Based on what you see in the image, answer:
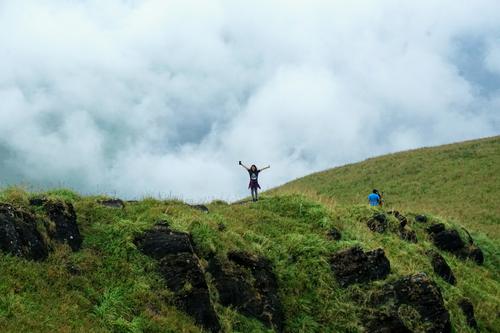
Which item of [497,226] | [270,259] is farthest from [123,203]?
[497,226]

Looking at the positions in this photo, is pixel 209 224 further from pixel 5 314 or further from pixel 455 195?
pixel 455 195

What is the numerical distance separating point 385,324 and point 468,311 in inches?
218

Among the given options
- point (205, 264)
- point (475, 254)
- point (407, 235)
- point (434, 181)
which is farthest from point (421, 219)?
point (434, 181)

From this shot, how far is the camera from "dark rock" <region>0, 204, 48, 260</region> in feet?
42.9

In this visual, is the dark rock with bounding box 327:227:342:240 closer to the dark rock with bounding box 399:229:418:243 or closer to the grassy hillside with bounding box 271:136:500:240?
the dark rock with bounding box 399:229:418:243

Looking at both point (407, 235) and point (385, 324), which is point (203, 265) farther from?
point (407, 235)

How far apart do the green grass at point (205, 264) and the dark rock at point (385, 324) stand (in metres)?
0.39

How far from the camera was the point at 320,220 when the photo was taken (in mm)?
22156

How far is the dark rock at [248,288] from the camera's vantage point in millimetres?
15648

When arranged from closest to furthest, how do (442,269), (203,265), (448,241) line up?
(203,265) < (442,269) < (448,241)

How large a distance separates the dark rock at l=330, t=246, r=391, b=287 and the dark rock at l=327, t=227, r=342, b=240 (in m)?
2.08

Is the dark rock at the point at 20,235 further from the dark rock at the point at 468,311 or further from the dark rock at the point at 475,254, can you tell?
the dark rock at the point at 475,254

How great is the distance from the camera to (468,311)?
20109 mm

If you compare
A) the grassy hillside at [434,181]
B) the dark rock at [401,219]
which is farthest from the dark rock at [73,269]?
the grassy hillside at [434,181]
